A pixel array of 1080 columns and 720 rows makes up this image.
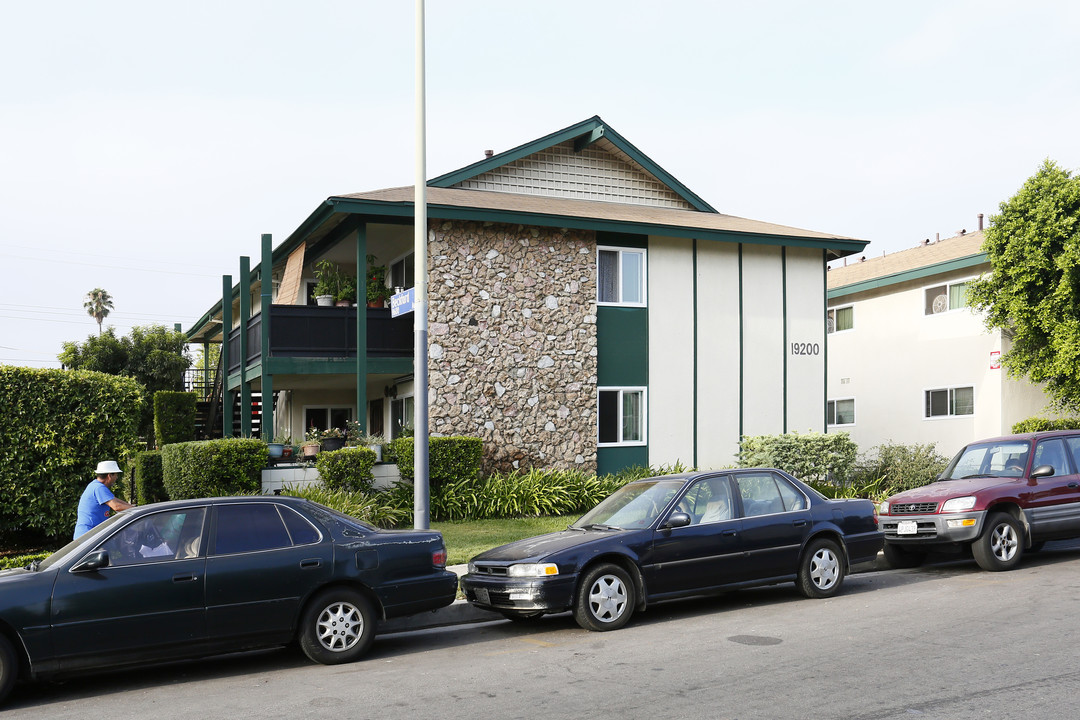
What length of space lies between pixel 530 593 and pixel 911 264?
21.4 m

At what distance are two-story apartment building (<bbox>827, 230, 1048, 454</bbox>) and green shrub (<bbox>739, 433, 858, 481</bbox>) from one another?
652 centimetres

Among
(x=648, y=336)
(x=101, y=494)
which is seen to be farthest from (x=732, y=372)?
(x=101, y=494)

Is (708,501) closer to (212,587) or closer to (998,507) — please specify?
(998,507)

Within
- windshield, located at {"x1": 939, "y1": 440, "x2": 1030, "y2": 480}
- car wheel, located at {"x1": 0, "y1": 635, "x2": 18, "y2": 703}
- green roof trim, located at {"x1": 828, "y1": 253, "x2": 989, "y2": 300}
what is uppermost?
green roof trim, located at {"x1": 828, "y1": 253, "x2": 989, "y2": 300}

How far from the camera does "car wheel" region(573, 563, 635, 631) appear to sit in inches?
348

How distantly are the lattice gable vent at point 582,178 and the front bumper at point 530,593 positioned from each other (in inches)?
553

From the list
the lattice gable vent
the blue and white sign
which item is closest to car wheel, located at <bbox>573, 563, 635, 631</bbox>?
the blue and white sign

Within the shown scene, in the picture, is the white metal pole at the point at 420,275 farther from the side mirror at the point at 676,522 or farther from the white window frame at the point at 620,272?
the white window frame at the point at 620,272

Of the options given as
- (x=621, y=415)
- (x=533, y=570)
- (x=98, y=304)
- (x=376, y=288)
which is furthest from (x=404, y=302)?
(x=98, y=304)

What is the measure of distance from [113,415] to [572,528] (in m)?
8.10

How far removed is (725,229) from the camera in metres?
20.8

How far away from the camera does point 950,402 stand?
25.0m

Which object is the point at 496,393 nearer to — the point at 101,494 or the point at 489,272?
the point at 489,272

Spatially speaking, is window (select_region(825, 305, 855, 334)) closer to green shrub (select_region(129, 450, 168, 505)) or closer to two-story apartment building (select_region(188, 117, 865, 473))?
two-story apartment building (select_region(188, 117, 865, 473))
